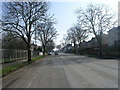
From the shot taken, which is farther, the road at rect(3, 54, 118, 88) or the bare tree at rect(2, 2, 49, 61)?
the bare tree at rect(2, 2, 49, 61)

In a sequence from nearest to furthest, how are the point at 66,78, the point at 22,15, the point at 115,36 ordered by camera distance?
1. the point at 66,78
2. the point at 22,15
3. the point at 115,36

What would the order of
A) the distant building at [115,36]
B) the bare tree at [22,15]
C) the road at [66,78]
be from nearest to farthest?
the road at [66,78]
the bare tree at [22,15]
the distant building at [115,36]

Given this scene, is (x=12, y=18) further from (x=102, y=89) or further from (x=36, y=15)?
(x=102, y=89)

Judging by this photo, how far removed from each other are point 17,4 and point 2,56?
8.73 metres

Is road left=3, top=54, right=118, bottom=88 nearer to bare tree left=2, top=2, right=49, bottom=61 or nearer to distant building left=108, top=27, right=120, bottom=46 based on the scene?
bare tree left=2, top=2, right=49, bottom=61

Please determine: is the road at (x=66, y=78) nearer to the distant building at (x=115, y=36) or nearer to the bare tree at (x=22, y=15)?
the bare tree at (x=22, y=15)

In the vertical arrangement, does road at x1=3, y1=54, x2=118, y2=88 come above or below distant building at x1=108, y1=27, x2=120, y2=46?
below

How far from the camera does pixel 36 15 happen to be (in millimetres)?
35875

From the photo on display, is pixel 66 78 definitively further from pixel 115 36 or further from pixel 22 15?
pixel 115 36

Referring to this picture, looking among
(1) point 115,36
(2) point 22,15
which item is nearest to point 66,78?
(2) point 22,15

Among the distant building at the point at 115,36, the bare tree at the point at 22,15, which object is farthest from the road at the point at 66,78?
the distant building at the point at 115,36

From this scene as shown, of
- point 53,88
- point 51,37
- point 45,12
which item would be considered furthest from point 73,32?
point 53,88

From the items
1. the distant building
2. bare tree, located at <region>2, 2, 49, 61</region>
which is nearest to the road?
bare tree, located at <region>2, 2, 49, 61</region>

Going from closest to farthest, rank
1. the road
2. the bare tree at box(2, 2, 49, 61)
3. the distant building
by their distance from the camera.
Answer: the road → the bare tree at box(2, 2, 49, 61) → the distant building
